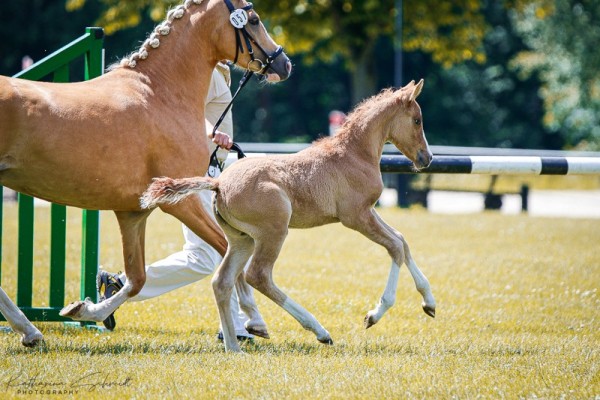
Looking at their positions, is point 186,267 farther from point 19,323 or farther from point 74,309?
point 19,323

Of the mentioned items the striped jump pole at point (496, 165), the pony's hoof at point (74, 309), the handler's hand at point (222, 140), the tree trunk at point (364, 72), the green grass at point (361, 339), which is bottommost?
the green grass at point (361, 339)

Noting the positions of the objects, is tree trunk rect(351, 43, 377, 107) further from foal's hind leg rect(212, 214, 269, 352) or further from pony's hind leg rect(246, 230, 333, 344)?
pony's hind leg rect(246, 230, 333, 344)

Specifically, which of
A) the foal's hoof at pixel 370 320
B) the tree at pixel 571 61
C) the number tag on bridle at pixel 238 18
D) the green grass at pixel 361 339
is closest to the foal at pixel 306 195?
the foal's hoof at pixel 370 320

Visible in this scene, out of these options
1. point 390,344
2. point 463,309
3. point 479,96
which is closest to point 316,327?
point 390,344

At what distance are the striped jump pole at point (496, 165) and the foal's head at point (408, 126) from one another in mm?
585

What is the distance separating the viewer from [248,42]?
7145mm

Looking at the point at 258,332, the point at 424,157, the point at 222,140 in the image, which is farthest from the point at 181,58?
the point at 258,332

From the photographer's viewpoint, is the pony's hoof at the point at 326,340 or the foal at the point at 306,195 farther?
the pony's hoof at the point at 326,340

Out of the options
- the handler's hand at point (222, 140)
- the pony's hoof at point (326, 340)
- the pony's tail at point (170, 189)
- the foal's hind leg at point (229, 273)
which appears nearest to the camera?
the pony's tail at point (170, 189)

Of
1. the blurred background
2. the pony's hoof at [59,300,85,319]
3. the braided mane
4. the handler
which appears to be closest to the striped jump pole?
the handler

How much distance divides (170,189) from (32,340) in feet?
4.94

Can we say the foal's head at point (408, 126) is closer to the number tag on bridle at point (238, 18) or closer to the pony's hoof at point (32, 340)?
the number tag on bridle at point (238, 18)

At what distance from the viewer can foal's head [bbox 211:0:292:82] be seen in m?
7.11

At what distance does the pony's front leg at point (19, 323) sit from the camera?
657 centimetres
